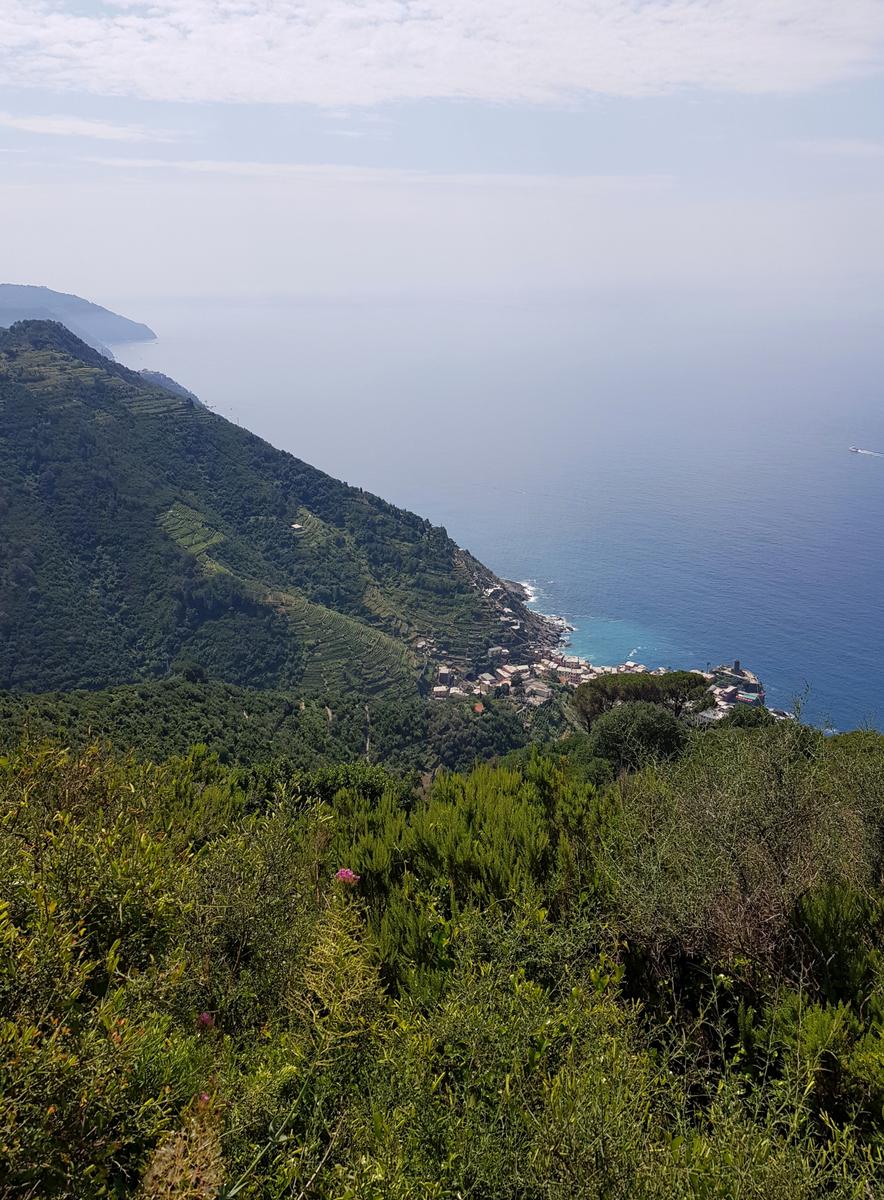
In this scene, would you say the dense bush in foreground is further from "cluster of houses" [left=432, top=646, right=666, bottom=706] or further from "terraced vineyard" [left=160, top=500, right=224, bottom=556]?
"terraced vineyard" [left=160, top=500, right=224, bottom=556]

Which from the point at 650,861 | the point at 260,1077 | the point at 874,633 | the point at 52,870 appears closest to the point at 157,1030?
the point at 260,1077

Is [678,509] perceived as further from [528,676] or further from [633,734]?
[633,734]

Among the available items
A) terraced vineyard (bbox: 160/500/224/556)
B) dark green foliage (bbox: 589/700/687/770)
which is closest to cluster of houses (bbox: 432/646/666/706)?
terraced vineyard (bbox: 160/500/224/556)

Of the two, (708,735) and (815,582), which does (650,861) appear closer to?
(708,735)

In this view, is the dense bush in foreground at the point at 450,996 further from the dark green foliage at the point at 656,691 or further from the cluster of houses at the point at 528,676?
the cluster of houses at the point at 528,676

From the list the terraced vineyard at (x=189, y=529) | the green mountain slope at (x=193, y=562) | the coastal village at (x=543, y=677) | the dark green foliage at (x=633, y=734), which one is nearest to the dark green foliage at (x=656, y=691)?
the dark green foliage at (x=633, y=734)
